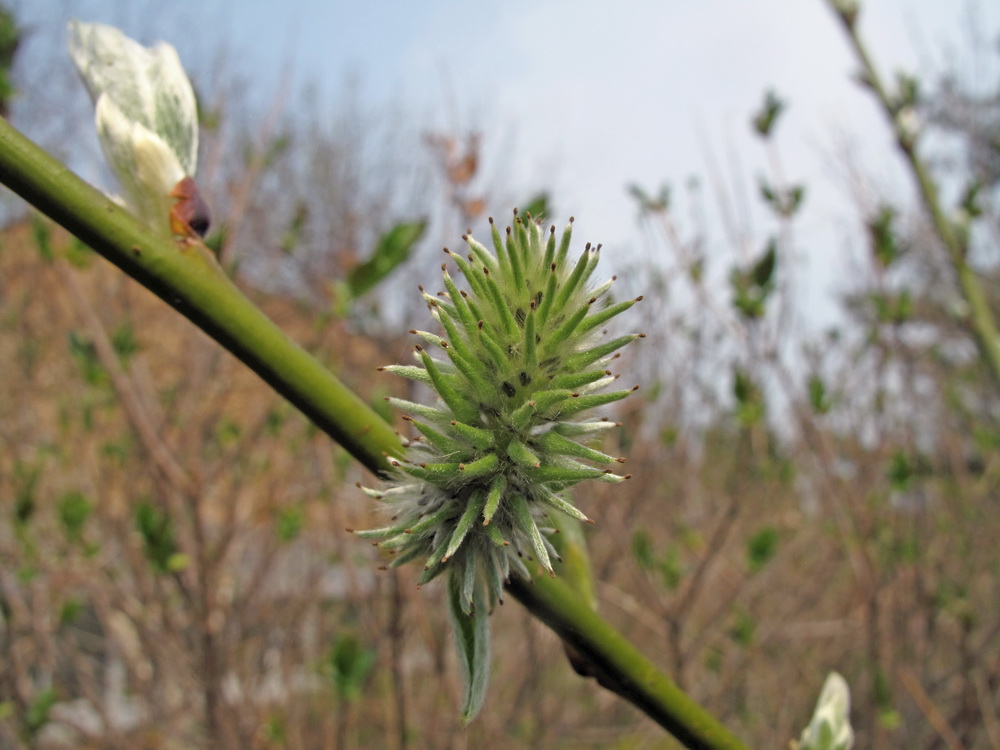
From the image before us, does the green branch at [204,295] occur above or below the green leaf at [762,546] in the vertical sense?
above

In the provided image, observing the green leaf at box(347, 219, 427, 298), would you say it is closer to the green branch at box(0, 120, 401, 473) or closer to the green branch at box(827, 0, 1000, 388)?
the green branch at box(0, 120, 401, 473)

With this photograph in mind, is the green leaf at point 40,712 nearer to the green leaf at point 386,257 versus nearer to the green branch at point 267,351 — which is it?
the green leaf at point 386,257

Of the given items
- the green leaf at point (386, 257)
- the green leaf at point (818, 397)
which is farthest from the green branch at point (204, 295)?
the green leaf at point (818, 397)

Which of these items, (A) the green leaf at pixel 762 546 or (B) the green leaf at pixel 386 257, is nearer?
(B) the green leaf at pixel 386 257

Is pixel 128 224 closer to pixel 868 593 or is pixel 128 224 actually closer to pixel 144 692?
pixel 868 593

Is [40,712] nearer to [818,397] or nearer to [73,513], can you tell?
[73,513]

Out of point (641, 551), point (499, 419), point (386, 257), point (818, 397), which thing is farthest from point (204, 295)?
point (641, 551)
